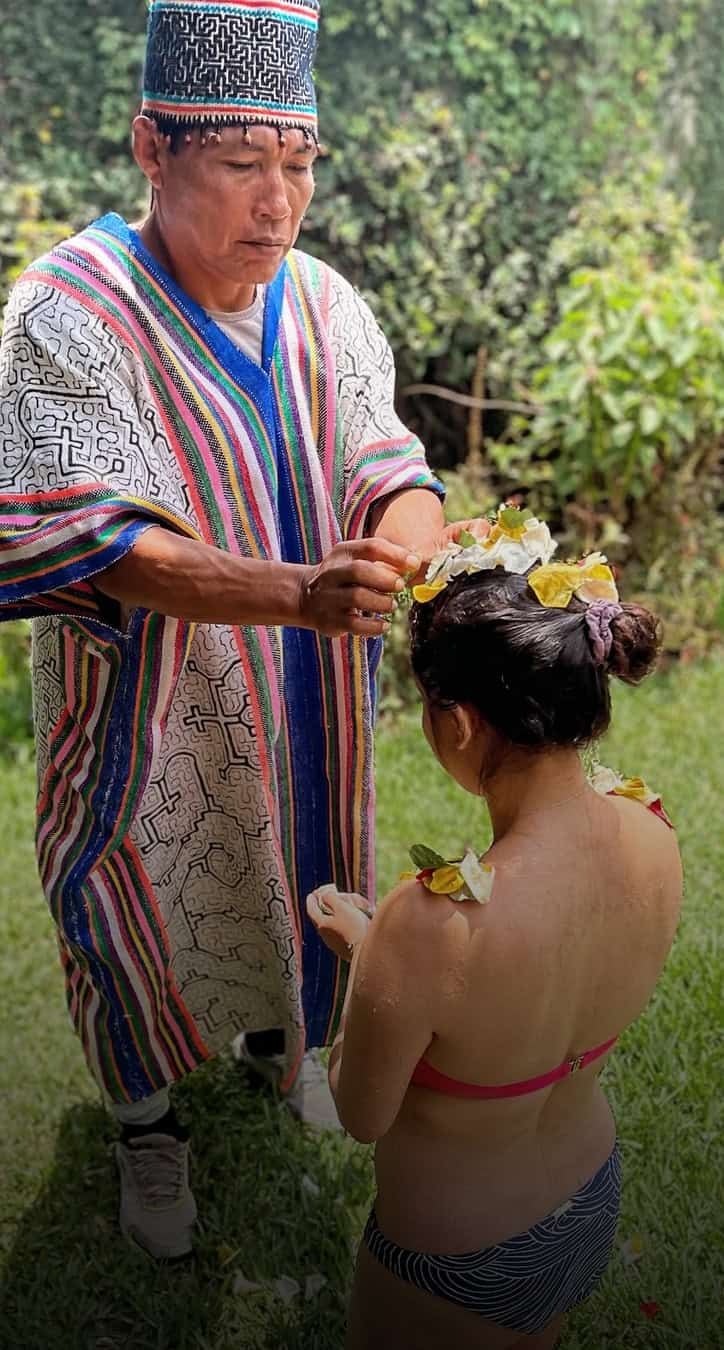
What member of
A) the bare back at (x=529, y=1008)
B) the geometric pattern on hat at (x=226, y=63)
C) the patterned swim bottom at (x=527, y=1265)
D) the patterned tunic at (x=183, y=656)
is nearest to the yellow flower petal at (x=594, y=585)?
the bare back at (x=529, y=1008)

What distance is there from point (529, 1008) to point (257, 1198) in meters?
1.50

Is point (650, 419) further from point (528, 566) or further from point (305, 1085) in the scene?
point (528, 566)

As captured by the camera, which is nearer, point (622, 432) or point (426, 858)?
point (426, 858)

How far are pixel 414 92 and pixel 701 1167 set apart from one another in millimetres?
4906

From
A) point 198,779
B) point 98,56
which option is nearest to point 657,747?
point 198,779

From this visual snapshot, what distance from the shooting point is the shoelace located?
10.00ft

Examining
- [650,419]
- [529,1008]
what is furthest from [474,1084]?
[650,419]

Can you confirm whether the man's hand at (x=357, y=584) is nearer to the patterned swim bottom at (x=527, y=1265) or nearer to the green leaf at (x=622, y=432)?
the patterned swim bottom at (x=527, y=1265)

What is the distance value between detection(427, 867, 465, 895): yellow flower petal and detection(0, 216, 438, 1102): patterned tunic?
0.79m

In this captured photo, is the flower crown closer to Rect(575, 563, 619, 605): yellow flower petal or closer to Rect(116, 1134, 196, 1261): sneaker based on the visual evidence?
Rect(575, 563, 619, 605): yellow flower petal

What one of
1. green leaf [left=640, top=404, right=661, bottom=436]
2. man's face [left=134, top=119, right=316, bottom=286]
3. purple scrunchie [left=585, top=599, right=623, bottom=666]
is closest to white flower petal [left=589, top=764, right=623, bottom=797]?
purple scrunchie [left=585, top=599, right=623, bottom=666]

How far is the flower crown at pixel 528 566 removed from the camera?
1921mm

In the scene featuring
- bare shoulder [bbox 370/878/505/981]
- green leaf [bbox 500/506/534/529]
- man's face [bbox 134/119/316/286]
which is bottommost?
bare shoulder [bbox 370/878/505/981]

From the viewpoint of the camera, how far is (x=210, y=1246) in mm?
3057
